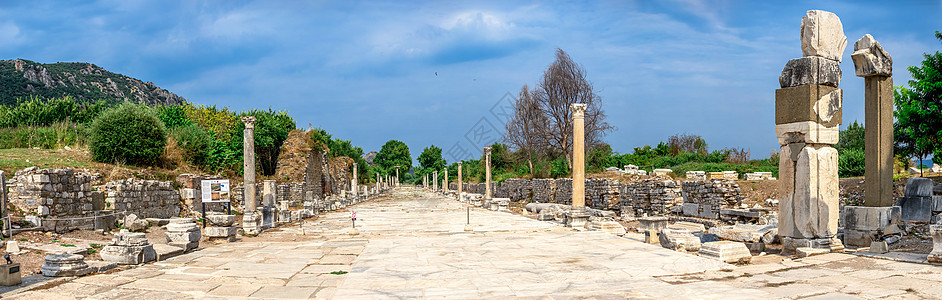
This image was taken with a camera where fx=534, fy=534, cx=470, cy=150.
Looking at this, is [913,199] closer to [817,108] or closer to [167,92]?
[817,108]

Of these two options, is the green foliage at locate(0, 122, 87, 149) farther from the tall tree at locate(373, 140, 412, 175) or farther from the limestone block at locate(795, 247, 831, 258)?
the tall tree at locate(373, 140, 412, 175)

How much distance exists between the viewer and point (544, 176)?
35.7 metres

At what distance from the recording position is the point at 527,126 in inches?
1671

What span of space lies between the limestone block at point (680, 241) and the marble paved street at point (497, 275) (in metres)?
0.27

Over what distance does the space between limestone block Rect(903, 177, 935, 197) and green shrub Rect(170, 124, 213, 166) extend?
1050 inches

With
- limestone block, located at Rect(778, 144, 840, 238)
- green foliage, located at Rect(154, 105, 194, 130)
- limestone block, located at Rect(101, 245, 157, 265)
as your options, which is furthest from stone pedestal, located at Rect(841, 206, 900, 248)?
green foliage, located at Rect(154, 105, 194, 130)

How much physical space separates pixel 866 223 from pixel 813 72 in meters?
2.87

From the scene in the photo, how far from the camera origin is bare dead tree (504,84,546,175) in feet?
131

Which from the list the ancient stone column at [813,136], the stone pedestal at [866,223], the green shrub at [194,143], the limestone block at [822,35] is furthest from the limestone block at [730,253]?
the green shrub at [194,143]

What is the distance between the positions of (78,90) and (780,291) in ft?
282

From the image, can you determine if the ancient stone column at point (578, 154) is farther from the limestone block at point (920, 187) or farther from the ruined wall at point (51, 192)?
the ruined wall at point (51, 192)

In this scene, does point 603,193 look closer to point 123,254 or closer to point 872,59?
point 872,59

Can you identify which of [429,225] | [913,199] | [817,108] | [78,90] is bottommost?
[429,225]

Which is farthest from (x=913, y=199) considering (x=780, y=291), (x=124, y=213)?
(x=124, y=213)
